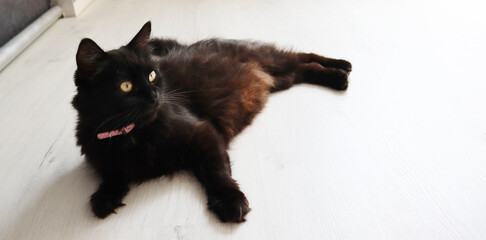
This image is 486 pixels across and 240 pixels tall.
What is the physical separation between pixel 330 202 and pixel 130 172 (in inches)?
27.5

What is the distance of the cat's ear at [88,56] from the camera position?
109 centimetres

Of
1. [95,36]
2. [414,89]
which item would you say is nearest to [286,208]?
[414,89]

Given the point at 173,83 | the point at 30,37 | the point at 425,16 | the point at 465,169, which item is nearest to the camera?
the point at 465,169

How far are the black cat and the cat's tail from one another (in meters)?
0.20

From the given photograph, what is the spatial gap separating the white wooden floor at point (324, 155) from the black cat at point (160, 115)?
7 centimetres

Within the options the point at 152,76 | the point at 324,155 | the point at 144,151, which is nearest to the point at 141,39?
the point at 152,76

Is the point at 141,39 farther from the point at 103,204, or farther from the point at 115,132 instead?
the point at 103,204

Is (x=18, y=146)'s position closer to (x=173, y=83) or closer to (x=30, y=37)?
(x=173, y=83)

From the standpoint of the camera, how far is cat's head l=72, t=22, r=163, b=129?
3.79ft

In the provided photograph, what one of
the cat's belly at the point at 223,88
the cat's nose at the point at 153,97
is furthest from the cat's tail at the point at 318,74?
the cat's nose at the point at 153,97

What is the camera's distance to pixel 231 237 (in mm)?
1166

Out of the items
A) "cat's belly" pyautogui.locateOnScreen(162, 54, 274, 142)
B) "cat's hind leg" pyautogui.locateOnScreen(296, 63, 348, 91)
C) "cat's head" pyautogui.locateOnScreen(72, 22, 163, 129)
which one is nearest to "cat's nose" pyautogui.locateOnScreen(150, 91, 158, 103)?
"cat's head" pyautogui.locateOnScreen(72, 22, 163, 129)

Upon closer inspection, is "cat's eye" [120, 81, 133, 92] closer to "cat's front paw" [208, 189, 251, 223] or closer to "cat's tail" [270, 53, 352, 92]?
"cat's front paw" [208, 189, 251, 223]

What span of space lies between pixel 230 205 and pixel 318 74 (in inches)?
39.5
